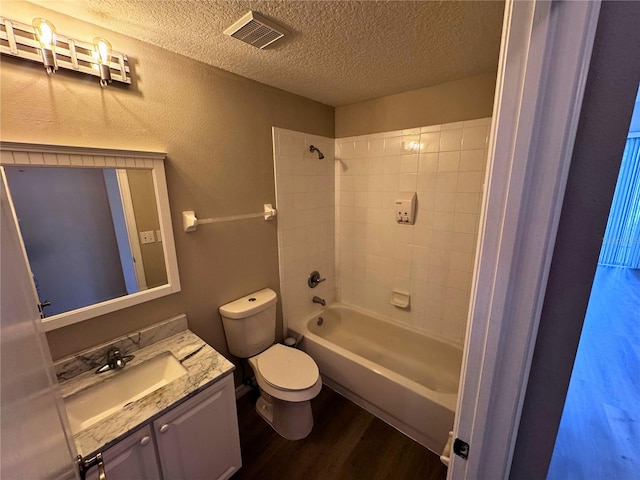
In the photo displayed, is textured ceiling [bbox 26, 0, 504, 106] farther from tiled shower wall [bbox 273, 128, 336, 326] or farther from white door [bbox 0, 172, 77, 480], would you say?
white door [bbox 0, 172, 77, 480]

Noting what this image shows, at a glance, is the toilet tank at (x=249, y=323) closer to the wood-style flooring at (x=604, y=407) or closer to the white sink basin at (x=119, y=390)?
the white sink basin at (x=119, y=390)

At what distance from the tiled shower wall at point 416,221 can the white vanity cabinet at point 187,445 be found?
1592 millimetres

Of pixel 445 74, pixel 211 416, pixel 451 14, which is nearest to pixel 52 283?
pixel 211 416

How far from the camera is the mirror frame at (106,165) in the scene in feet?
3.39

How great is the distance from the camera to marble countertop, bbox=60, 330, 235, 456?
0.98 m

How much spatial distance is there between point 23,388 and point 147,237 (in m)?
1.14

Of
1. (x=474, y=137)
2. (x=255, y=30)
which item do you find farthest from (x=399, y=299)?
(x=255, y=30)

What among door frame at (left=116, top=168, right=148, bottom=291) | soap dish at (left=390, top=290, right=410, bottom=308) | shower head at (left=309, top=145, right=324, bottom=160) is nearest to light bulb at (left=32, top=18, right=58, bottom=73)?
door frame at (left=116, top=168, right=148, bottom=291)

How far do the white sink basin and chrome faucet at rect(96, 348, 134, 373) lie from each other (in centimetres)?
3

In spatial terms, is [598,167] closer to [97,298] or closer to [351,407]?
[97,298]

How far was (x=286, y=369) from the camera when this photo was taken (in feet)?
5.76

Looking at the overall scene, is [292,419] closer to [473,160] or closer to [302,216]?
[302,216]

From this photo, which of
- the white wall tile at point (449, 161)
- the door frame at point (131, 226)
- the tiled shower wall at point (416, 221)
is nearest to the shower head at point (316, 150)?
the tiled shower wall at point (416, 221)

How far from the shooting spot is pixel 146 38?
1.28 meters
